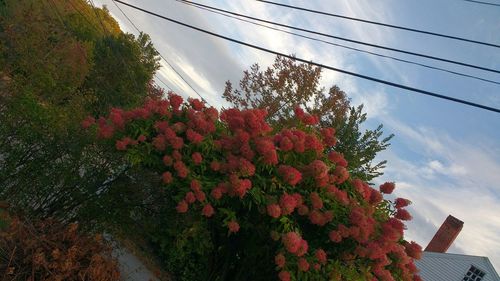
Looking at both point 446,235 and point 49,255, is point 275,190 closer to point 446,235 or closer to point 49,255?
point 49,255

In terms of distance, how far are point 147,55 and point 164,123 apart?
37285 millimetres

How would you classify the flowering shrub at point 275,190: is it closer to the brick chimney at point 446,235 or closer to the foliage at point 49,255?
the foliage at point 49,255

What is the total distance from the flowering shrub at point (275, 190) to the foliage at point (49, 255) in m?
1.06

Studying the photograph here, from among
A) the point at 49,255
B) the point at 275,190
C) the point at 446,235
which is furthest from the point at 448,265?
the point at 49,255

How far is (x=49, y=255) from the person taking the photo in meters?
4.80

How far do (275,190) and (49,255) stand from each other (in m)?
2.59

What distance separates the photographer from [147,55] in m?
41.8

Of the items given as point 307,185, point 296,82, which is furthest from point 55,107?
point 296,82

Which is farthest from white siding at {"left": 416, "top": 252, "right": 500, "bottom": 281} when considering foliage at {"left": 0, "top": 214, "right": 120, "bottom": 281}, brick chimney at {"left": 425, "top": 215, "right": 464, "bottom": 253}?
foliage at {"left": 0, "top": 214, "right": 120, "bottom": 281}

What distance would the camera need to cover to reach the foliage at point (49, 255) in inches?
182

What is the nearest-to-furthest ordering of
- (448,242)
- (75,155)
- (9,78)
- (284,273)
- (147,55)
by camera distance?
(284,273) → (75,155) → (9,78) → (448,242) → (147,55)

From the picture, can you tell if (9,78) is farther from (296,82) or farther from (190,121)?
(296,82)

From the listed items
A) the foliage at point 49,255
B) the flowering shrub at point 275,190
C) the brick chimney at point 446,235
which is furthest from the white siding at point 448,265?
the foliage at point 49,255

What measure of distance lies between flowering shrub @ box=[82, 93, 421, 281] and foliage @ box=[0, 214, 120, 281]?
3.47 ft
